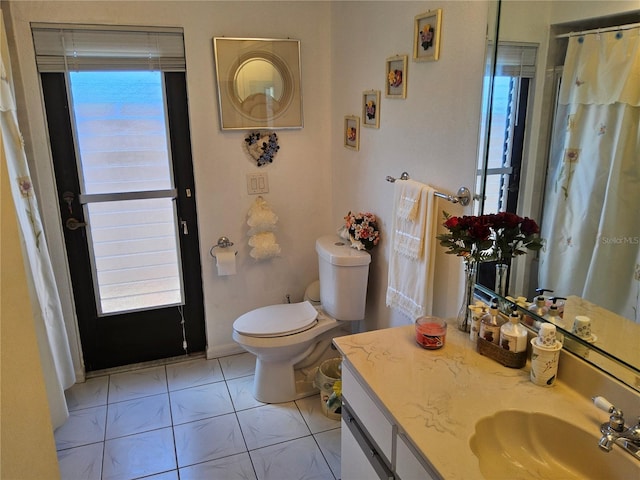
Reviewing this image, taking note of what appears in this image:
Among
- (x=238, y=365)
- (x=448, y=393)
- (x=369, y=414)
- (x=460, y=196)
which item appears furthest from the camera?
(x=238, y=365)

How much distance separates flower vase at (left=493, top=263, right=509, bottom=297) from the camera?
1.73 meters

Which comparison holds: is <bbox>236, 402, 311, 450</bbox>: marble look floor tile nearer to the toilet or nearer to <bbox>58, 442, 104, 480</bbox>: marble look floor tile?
the toilet

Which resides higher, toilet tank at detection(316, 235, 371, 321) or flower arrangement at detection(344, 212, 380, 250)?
flower arrangement at detection(344, 212, 380, 250)

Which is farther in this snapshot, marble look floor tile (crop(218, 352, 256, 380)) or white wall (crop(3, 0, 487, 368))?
marble look floor tile (crop(218, 352, 256, 380))

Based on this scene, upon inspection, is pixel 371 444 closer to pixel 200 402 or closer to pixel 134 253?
pixel 200 402

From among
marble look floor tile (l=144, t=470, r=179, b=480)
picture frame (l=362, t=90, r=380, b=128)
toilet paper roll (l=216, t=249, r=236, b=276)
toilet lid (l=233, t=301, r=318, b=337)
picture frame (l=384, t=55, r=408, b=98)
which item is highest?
picture frame (l=384, t=55, r=408, b=98)

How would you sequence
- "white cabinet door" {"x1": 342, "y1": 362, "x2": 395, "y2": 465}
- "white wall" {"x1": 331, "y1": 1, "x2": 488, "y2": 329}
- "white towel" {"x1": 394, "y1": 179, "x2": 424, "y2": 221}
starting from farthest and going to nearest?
"white towel" {"x1": 394, "y1": 179, "x2": 424, "y2": 221}
"white wall" {"x1": 331, "y1": 1, "x2": 488, "y2": 329}
"white cabinet door" {"x1": 342, "y1": 362, "x2": 395, "y2": 465}

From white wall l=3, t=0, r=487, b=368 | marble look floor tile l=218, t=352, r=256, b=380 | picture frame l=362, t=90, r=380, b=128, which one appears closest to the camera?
white wall l=3, t=0, r=487, b=368

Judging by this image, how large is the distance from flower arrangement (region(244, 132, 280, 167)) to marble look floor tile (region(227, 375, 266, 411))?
132 centimetres

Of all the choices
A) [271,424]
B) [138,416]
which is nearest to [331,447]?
[271,424]

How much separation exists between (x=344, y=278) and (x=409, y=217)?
0.63 meters

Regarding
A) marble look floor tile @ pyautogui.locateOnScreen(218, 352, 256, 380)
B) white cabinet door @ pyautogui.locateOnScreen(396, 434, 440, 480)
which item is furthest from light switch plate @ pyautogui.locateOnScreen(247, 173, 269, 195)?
white cabinet door @ pyautogui.locateOnScreen(396, 434, 440, 480)

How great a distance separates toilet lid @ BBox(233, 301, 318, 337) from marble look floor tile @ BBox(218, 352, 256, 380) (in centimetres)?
50

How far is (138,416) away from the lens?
8.62ft
